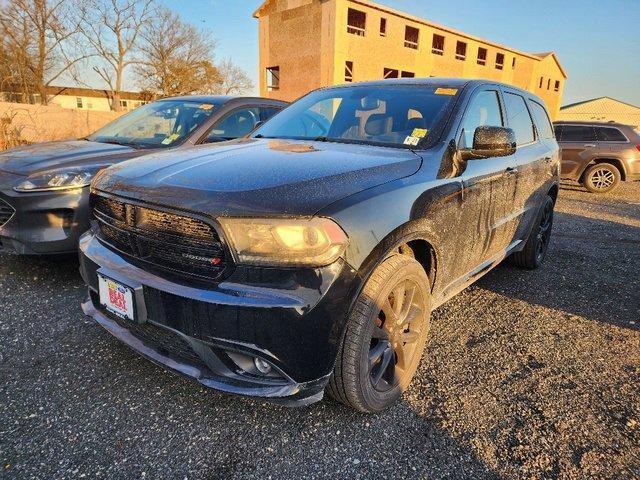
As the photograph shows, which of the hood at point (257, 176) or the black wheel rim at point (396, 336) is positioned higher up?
the hood at point (257, 176)

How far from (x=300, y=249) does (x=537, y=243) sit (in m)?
3.48

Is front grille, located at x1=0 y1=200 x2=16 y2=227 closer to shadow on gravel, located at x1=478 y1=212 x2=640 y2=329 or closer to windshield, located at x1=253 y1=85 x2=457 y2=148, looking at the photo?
windshield, located at x1=253 y1=85 x2=457 y2=148

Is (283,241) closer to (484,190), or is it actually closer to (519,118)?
(484,190)

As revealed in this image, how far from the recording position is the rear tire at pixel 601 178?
1046 cm

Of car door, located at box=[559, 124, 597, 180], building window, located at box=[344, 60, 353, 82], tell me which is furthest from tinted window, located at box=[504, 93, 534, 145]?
building window, located at box=[344, 60, 353, 82]

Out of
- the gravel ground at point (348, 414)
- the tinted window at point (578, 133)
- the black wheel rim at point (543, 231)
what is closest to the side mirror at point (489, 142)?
the gravel ground at point (348, 414)

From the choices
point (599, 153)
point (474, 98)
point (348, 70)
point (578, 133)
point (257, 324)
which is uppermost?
point (348, 70)

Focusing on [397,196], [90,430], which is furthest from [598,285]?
[90,430]

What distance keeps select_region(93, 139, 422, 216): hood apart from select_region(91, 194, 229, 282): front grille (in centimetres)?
7

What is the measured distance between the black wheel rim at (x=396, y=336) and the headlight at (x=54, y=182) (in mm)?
2657

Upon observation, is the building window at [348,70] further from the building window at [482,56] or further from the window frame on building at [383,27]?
the building window at [482,56]

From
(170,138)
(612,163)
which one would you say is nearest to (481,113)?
(170,138)

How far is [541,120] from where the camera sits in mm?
4273

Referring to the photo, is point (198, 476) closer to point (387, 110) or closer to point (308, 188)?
point (308, 188)
